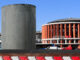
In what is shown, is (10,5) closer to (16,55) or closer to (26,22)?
(26,22)

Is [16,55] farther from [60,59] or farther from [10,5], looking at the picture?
[10,5]

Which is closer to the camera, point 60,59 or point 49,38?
point 60,59

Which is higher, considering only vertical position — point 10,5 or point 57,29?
point 10,5

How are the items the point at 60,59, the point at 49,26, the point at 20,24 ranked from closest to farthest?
the point at 60,59 < the point at 20,24 < the point at 49,26

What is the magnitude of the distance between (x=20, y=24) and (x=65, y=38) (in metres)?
122

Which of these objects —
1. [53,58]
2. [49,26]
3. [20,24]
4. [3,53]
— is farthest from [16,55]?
[49,26]

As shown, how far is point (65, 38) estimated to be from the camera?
4973 inches

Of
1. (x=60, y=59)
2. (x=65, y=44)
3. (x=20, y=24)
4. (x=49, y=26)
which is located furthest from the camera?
(x=49, y=26)

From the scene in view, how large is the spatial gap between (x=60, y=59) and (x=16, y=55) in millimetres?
1324

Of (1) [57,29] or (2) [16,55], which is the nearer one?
(2) [16,55]

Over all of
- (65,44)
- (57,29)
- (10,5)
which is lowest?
(65,44)

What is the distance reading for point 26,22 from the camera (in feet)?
20.9

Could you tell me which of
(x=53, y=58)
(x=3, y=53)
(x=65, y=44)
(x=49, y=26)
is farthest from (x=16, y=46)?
(x=49, y=26)

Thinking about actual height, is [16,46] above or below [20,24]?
below
